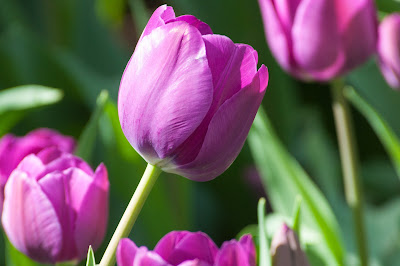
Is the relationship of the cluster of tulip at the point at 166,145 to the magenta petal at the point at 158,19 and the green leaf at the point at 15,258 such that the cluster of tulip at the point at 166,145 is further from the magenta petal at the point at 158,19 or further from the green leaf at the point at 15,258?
the green leaf at the point at 15,258

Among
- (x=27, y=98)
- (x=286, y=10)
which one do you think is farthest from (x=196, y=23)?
(x=27, y=98)

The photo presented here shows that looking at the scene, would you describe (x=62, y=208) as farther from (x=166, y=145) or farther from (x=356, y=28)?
(x=356, y=28)

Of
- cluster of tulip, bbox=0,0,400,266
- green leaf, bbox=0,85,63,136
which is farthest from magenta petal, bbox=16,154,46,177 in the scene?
green leaf, bbox=0,85,63,136

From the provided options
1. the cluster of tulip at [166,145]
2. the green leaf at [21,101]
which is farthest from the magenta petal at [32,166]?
the green leaf at [21,101]

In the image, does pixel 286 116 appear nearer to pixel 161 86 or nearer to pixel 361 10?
pixel 361 10

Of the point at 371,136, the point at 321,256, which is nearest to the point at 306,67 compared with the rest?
the point at 321,256

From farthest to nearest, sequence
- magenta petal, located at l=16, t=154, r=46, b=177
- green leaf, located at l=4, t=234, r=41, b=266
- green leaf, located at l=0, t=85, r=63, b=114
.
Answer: green leaf, located at l=0, t=85, r=63, b=114 < green leaf, located at l=4, t=234, r=41, b=266 < magenta petal, located at l=16, t=154, r=46, b=177

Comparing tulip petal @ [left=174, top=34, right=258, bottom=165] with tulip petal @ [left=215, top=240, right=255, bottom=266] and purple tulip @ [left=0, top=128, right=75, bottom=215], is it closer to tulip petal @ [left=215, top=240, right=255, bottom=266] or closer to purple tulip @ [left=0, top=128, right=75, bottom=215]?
tulip petal @ [left=215, top=240, right=255, bottom=266]
